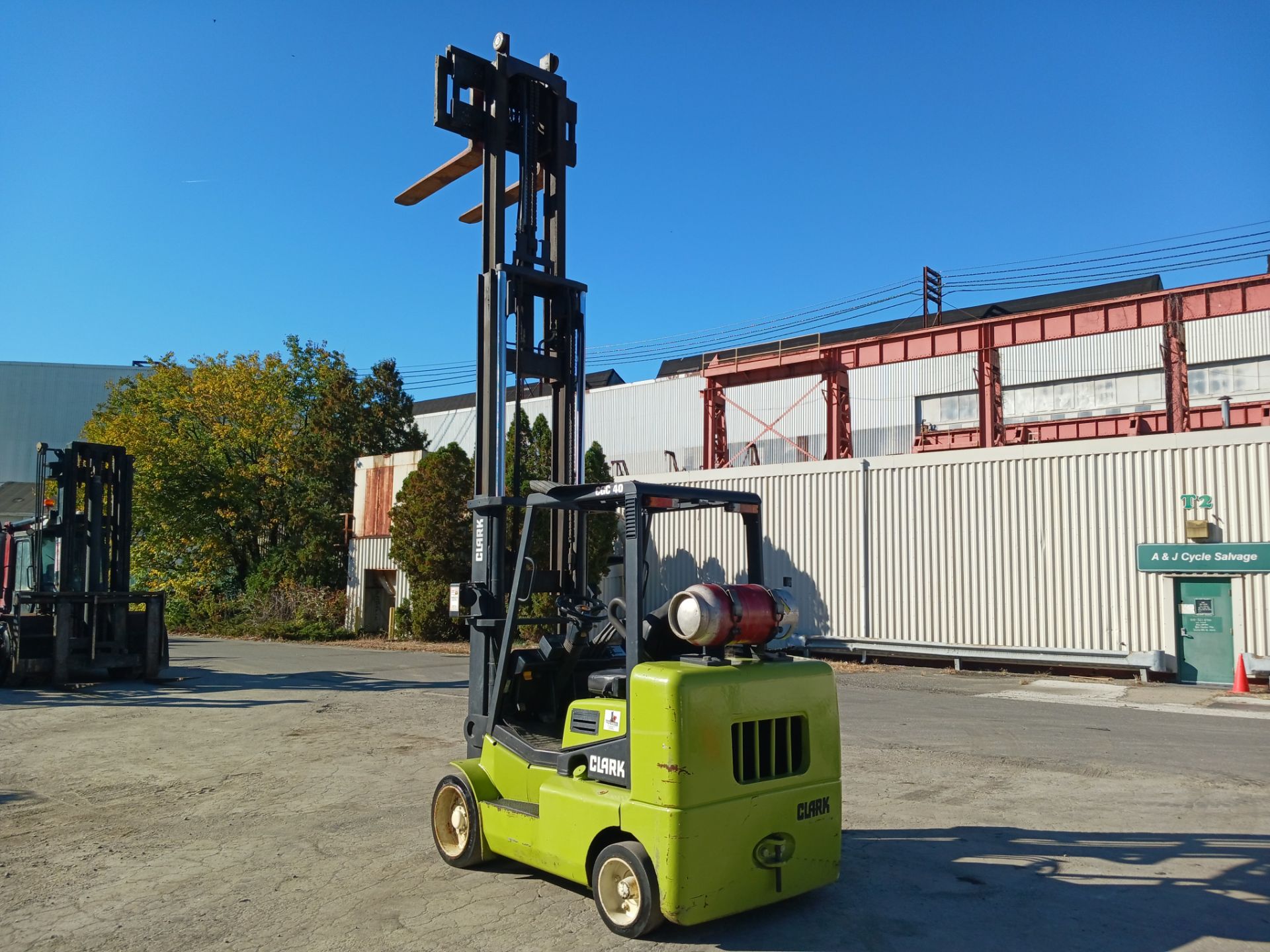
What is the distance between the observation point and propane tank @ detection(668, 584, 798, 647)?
5.12 metres

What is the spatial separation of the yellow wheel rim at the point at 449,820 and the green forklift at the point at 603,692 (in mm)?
13

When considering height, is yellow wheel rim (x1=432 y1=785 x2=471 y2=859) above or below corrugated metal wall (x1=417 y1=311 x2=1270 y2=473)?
below

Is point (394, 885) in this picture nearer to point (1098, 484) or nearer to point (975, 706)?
point (975, 706)

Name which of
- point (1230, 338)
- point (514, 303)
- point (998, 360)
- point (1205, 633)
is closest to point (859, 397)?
point (998, 360)

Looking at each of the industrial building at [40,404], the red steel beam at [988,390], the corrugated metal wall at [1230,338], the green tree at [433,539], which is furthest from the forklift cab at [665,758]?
the industrial building at [40,404]

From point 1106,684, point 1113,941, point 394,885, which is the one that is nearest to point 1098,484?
point 1106,684

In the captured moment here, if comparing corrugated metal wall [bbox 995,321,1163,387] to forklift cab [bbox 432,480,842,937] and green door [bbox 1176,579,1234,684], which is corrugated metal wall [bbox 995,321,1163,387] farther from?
forklift cab [bbox 432,480,842,937]

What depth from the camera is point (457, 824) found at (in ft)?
21.1

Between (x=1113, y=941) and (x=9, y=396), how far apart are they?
74.9 meters

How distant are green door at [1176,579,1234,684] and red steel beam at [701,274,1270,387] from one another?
7583 mm

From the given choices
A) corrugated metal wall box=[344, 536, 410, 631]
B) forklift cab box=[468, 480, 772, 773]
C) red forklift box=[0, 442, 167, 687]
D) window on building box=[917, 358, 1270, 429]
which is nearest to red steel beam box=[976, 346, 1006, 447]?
window on building box=[917, 358, 1270, 429]

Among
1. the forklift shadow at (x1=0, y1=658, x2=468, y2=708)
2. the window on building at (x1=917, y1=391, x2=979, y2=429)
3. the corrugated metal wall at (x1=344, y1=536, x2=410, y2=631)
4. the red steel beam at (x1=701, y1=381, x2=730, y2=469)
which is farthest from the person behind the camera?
the window on building at (x1=917, y1=391, x2=979, y2=429)

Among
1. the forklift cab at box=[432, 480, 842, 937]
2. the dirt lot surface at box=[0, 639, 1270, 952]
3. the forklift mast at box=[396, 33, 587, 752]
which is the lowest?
the dirt lot surface at box=[0, 639, 1270, 952]

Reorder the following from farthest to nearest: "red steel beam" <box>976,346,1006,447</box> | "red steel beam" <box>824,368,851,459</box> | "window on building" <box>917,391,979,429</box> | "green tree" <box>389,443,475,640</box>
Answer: "window on building" <box>917,391,979,429</box>, "red steel beam" <box>824,368,851,459</box>, "green tree" <box>389,443,475,640</box>, "red steel beam" <box>976,346,1006,447</box>
